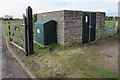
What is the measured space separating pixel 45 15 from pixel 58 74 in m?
5.29

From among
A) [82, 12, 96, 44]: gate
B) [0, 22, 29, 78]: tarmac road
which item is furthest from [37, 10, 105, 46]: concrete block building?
[0, 22, 29, 78]: tarmac road

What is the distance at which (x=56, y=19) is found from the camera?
6773 millimetres

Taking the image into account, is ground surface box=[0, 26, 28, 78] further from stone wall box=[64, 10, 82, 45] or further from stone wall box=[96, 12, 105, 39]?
stone wall box=[96, 12, 105, 39]

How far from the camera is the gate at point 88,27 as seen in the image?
724 cm

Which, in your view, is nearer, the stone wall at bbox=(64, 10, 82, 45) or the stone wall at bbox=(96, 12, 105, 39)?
the stone wall at bbox=(64, 10, 82, 45)

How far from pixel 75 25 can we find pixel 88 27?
1.12m

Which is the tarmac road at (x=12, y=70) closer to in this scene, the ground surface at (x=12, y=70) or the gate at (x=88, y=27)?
the ground surface at (x=12, y=70)

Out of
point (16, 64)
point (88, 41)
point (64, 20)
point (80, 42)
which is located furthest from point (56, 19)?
point (16, 64)

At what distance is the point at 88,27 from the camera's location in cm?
745

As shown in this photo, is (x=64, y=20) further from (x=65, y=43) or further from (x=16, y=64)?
(x=16, y=64)

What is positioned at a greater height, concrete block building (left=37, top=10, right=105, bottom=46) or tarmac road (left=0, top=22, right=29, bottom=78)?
concrete block building (left=37, top=10, right=105, bottom=46)

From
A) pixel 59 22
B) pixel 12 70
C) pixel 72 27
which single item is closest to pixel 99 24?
pixel 72 27

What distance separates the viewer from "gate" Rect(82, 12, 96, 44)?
7.24m

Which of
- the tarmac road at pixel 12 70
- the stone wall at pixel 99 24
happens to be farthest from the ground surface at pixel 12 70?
the stone wall at pixel 99 24
